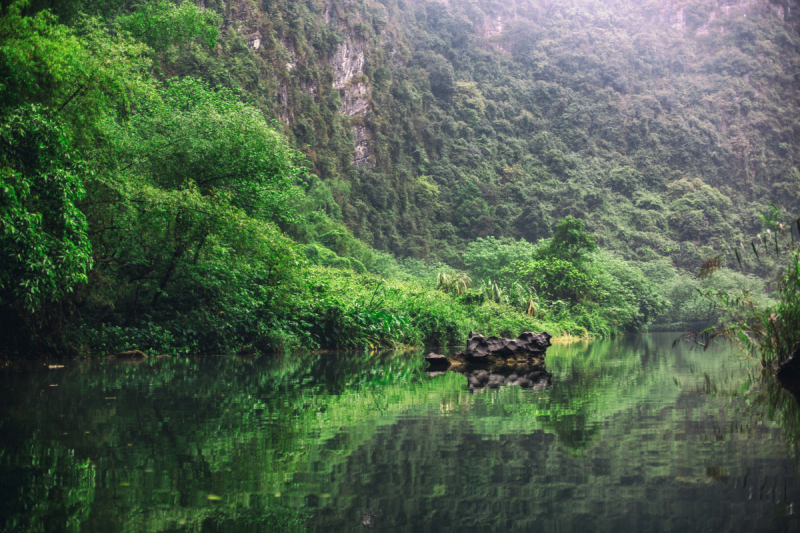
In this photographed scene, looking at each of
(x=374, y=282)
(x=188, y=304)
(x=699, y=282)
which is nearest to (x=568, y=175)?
(x=699, y=282)

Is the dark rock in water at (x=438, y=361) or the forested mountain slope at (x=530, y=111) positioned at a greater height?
the forested mountain slope at (x=530, y=111)

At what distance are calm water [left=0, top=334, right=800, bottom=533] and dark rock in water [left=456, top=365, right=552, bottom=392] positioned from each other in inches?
51.8

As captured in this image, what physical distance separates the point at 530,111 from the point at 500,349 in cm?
10337

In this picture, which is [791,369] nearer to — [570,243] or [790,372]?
[790,372]

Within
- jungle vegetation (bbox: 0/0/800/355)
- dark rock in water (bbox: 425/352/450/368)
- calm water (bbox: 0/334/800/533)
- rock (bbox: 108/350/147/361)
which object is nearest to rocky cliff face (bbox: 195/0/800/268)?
jungle vegetation (bbox: 0/0/800/355)

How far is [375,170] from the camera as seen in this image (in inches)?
3066

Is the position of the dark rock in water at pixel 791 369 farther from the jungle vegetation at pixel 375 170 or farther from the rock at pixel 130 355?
the rock at pixel 130 355

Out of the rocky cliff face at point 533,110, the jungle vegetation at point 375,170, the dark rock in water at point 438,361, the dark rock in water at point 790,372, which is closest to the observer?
the dark rock in water at point 790,372

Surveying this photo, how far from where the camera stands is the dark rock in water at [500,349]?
13.0m

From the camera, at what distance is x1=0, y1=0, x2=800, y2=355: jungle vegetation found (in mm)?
11023

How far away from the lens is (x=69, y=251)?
8586 mm

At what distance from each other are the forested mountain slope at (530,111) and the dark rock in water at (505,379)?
2819 centimetres

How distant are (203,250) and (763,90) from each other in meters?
135

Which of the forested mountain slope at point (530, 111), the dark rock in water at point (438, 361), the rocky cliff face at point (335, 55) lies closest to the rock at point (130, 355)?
the dark rock in water at point (438, 361)
